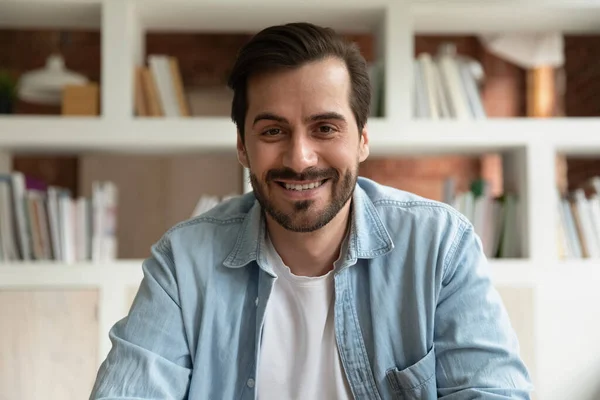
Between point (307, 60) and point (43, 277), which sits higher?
point (307, 60)

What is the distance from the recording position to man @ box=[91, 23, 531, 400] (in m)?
1.39

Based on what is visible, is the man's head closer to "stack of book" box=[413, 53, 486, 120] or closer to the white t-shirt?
the white t-shirt

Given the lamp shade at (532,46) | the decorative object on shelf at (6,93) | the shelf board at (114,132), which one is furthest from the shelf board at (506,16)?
the decorative object on shelf at (6,93)

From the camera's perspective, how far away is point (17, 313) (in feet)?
8.50

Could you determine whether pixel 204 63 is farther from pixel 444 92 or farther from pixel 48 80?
pixel 444 92

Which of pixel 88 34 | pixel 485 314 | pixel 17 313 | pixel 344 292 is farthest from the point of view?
pixel 88 34

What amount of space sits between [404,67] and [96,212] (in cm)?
125

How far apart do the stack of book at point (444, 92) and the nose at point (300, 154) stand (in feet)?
4.41

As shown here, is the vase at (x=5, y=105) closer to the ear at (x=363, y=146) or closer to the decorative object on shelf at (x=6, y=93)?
the decorative object on shelf at (x=6, y=93)

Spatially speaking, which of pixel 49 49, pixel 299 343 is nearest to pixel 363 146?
pixel 299 343

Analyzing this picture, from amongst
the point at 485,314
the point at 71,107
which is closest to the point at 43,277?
the point at 71,107

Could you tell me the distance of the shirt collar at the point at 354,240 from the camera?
1.49 meters

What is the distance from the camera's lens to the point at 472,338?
1.34 metres

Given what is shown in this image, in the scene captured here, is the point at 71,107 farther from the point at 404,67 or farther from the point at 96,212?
the point at 404,67
